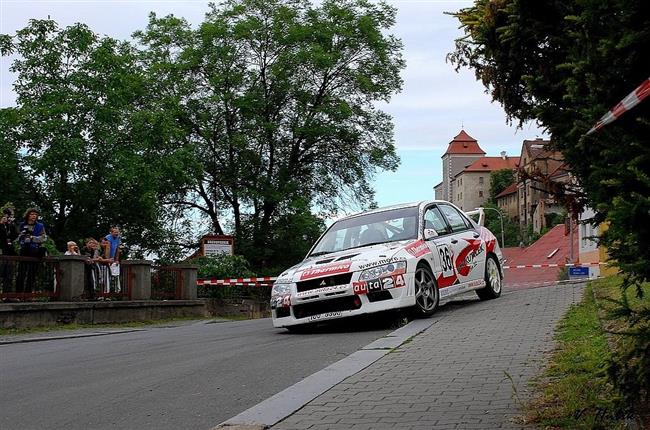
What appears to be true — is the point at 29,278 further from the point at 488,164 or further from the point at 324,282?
the point at 488,164

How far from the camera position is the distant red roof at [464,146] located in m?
182

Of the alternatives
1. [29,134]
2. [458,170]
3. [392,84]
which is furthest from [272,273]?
[458,170]

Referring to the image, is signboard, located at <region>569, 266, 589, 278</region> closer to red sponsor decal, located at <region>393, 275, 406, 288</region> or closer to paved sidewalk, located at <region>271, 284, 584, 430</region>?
paved sidewalk, located at <region>271, 284, 584, 430</region>

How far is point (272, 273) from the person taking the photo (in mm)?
44375

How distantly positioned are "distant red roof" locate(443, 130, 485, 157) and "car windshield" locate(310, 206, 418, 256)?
563ft

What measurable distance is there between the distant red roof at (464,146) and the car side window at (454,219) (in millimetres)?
170196

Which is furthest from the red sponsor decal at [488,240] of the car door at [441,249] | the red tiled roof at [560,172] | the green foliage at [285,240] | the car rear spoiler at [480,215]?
the green foliage at [285,240]

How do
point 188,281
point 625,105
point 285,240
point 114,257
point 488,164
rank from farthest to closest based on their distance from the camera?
1. point 488,164
2. point 285,240
3. point 188,281
4. point 114,257
5. point 625,105

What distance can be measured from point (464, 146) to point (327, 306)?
174743 mm

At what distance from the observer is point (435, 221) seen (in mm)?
13102

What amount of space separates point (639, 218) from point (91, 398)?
16.1 feet

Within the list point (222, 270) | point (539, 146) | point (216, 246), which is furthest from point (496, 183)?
point (539, 146)

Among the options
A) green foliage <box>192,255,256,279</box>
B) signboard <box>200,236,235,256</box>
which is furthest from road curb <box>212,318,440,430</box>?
signboard <box>200,236,235,256</box>

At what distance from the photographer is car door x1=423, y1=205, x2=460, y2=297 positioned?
1223cm
